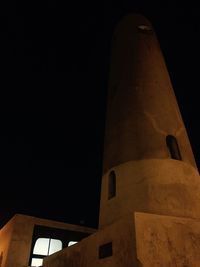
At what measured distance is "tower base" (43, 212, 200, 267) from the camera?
4.43 metres

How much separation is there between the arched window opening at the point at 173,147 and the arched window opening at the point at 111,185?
185 cm

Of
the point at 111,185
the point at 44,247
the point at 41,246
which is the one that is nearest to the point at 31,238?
the point at 41,246

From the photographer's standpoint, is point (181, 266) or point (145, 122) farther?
point (145, 122)

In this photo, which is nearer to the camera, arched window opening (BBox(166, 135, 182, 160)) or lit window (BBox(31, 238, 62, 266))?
arched window opening (BBox(166, 135, 182, 160))

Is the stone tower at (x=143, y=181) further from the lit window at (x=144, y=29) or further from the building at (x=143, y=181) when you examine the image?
the lit window at (x=144, y=29)

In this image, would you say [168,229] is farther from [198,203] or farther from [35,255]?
[35,255]

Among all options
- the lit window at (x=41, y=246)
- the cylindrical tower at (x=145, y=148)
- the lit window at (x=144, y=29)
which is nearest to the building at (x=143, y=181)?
the cylindrical tower at (x=145, y=148)

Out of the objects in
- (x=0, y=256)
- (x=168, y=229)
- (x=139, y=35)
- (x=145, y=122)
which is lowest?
(x=168, y=229)

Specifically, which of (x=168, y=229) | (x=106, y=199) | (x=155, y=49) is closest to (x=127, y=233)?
(x=168, y=229)

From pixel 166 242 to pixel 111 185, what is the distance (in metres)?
3.03

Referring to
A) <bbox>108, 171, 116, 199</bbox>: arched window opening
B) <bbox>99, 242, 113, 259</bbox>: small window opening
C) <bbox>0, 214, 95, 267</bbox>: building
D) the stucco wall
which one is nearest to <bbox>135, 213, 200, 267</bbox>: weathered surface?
<bbox>99, 242, 113, 259</bbox>: small window opening

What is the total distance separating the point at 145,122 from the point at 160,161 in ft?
4.60

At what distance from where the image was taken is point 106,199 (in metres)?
7.35

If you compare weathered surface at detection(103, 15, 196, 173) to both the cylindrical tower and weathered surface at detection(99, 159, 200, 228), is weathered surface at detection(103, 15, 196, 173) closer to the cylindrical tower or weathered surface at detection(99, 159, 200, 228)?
the cylindrical tower
